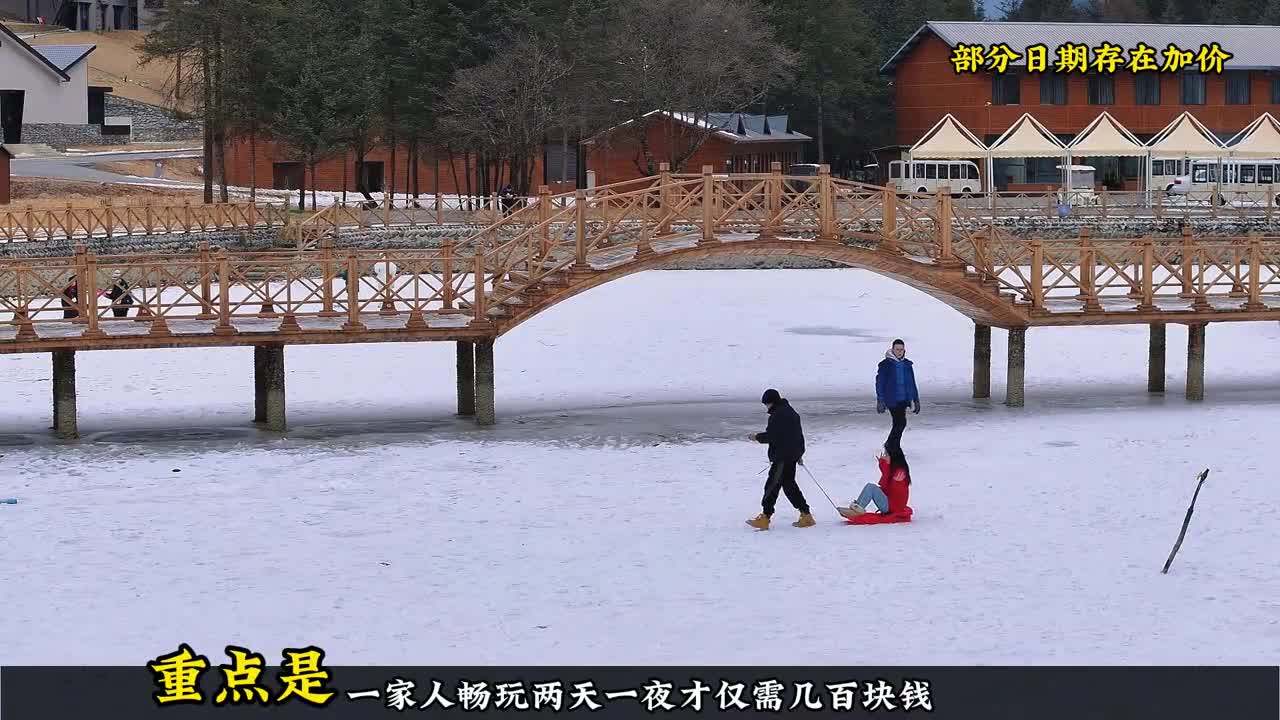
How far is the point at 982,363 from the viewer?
30.7 meters

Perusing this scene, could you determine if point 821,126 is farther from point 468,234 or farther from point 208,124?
point 468,234

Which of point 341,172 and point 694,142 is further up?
point 694,142

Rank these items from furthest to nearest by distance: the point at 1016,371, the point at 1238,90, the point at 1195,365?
the point at 1238,90 < the point at 1195,365 < the point at 1016,371

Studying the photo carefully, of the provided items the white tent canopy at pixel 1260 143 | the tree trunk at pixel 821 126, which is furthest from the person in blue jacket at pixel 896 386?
the tree trunk at pixel 821 126

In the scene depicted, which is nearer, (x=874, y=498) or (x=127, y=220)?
(x=874, y=498)

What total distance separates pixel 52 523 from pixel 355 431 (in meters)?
7.16

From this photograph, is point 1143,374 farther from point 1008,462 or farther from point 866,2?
point 866,2

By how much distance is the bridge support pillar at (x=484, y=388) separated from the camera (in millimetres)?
27875

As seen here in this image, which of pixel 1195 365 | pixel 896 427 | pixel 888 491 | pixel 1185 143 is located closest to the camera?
pixel 888 491

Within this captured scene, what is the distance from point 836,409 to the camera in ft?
97.0

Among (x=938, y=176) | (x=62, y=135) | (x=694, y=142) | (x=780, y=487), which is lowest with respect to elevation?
(x=780, y=487)

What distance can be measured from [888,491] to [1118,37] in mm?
60406

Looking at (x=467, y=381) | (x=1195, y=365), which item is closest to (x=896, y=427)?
(x=467, y=381)

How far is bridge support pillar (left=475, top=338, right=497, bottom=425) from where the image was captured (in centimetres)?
2788
